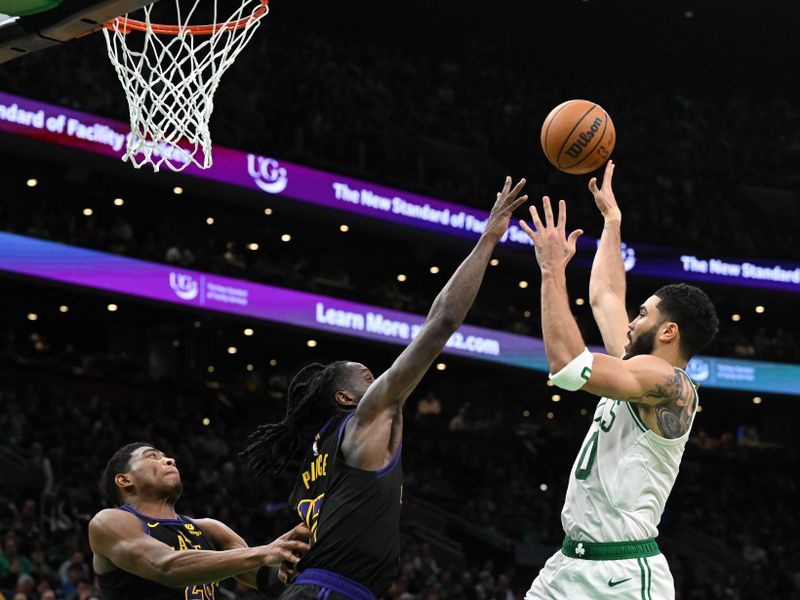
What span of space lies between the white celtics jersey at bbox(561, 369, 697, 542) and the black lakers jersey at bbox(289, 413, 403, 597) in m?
0.78

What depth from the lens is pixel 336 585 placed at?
422 cm

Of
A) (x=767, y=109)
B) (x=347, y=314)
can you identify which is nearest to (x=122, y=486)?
(x=347, y=314)

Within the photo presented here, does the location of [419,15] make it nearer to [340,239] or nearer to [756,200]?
[340,239]

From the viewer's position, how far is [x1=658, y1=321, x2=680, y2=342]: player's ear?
4.75 meters

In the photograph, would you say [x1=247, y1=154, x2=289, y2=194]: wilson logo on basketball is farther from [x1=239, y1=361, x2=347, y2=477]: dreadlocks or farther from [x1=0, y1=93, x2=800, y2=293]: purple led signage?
[x1=239, y1=361, x2=347, y2=477]: dreadlocks

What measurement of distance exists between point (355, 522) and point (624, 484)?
1082mm

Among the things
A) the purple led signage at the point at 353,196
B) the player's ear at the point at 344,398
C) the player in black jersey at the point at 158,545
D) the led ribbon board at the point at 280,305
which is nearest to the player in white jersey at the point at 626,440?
the player's ear at the point at 344,398

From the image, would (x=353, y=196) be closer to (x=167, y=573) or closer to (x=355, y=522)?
(x=167, y=573)

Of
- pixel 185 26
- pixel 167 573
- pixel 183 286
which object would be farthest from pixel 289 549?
pixel 183 286

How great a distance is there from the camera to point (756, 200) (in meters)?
31.8

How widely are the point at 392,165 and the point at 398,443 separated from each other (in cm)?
2162

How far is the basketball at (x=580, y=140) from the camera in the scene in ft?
19.8

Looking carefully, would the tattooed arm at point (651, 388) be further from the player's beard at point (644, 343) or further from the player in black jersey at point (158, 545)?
the player in black jersey at point (158, 545)

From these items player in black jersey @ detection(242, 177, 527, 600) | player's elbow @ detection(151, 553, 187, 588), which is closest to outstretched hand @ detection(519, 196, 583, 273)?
player in black jersey @ detection(242, 177, 527, 600)
